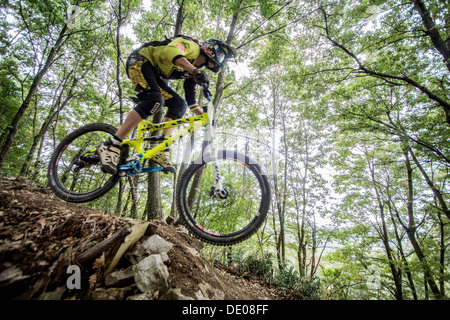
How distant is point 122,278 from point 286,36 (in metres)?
8.67

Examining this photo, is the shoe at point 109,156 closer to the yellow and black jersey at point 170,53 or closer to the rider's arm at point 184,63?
the yellow and black jersey at point 170,53

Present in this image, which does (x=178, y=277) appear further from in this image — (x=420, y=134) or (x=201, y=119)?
(x=420, y=134)

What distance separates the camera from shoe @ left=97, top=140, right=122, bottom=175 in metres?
2.57

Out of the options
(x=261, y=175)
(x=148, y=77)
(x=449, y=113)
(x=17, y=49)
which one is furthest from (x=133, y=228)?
(x=17, y=49)

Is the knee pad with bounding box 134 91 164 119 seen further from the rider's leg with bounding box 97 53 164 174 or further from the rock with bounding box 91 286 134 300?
the rock with bounding box 91 286 134 300

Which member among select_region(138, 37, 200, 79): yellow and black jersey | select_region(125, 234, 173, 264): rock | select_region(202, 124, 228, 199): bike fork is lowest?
select_region(125, 234, 173, 264): rock

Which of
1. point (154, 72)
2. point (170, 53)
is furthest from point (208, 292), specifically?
point (154, 72)

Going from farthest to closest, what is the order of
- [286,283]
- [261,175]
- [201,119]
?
[286,283] < [201,119] < [261,175]

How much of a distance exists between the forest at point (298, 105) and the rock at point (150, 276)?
1.83 meters

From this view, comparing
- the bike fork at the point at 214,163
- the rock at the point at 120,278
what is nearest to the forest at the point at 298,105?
the bike fork at the point at 214,163

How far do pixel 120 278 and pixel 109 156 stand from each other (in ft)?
6.19

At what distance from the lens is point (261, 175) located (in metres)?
2.18

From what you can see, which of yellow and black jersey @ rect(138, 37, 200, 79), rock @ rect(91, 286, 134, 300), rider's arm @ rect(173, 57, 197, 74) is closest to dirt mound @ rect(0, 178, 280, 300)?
rock @ rect(91, 286, 134, 300)

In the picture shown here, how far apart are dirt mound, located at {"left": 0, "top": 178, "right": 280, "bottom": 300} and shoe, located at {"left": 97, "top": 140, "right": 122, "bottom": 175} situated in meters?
0.80
